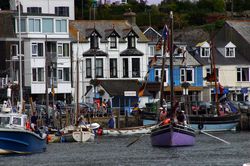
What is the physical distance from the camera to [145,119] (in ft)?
345

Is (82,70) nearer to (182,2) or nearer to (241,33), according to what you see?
(241,33)

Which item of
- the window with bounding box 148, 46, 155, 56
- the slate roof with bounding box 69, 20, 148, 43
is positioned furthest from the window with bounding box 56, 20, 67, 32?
the window with bounding box 148, 46, 155, 56

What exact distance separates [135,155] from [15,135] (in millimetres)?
8258

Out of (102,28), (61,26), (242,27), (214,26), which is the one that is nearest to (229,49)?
(242,27)

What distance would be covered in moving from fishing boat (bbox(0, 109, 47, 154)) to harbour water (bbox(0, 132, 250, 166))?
63 centimetres

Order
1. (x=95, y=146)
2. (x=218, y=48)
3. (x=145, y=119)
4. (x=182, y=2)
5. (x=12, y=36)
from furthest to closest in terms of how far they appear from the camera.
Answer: (x=182, y=2) < (x=218, y=48) < (x=12, y=36) < (x=145, y=119) < (x=95, y=146)

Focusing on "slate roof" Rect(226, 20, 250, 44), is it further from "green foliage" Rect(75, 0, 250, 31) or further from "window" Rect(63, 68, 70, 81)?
"window" Rect(63, 68, 70, 81)

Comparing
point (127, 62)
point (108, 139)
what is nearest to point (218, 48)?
point (127, 62)

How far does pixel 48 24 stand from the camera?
121438 millimetres

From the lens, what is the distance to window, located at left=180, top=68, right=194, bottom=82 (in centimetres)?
13162

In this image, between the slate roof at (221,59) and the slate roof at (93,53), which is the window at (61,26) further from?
the slate roof at (221,59)

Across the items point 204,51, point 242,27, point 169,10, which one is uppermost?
point 169,10

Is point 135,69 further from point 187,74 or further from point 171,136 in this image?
point 171,136

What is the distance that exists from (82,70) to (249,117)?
2275 cm
